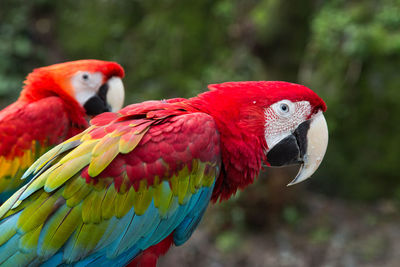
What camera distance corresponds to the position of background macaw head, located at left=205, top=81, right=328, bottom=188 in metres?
1.58

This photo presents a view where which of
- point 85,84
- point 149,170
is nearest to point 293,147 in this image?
point 149,170

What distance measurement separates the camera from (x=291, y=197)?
3.92 m

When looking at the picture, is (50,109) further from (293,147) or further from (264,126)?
(293,147)

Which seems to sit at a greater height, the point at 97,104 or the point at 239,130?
the point at 239,130

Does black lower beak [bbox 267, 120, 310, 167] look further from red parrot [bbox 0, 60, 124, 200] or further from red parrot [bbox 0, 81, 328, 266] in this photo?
red parrot [bbox 0, 60, 124, 200]

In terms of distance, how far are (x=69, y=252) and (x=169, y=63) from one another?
4.44 metres

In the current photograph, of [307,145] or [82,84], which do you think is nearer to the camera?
[307,145]

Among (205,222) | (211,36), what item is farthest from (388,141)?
(211,36)

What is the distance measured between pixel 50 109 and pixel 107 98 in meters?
0.40

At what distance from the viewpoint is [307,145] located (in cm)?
163

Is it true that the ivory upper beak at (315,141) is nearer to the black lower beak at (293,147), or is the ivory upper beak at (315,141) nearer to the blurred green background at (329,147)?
the black lower beak at (293,147)

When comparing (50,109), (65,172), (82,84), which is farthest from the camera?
(82,84)

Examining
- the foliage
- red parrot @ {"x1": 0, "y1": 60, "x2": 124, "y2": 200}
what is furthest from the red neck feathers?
the foliage

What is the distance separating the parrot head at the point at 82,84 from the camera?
2.20m
